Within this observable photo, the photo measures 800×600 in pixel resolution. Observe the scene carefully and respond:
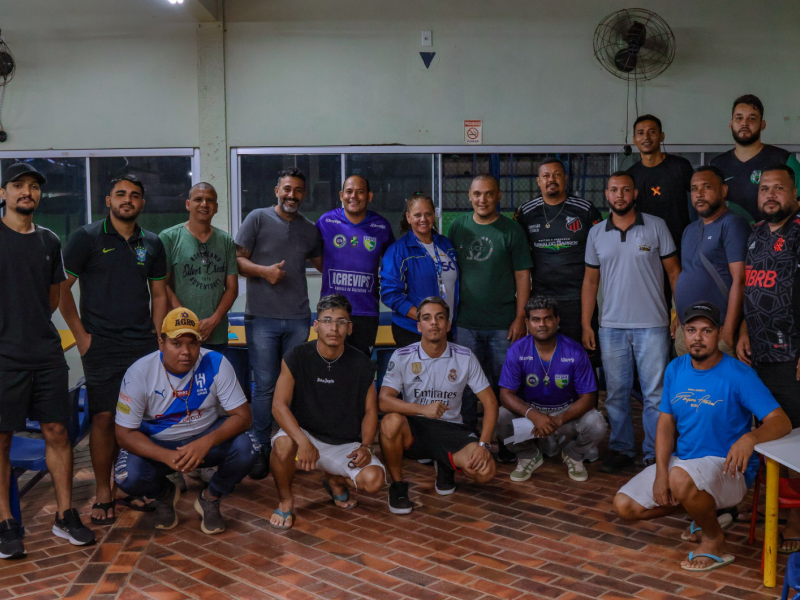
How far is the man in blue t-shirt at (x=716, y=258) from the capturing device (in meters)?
3.97

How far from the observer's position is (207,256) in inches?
173

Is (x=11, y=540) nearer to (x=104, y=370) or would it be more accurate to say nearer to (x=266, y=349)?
(x=104, y=370)

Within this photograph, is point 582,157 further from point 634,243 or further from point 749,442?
point 749,442

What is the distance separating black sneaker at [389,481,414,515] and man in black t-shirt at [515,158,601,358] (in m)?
1.50

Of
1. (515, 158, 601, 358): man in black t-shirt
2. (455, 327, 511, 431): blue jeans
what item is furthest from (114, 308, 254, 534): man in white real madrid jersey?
(515, 158, 601, 358): man in black t-shirt

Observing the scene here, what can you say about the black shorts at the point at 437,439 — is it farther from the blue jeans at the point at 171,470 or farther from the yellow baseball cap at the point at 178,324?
the yellow baseball cap at the point at 178,324

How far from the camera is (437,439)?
4191 mm

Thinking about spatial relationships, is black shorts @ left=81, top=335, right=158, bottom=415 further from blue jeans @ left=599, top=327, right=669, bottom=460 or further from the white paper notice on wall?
the white paper notice on wall

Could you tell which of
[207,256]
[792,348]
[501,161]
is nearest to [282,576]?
[207,256]

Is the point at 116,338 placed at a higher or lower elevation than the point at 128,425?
higher

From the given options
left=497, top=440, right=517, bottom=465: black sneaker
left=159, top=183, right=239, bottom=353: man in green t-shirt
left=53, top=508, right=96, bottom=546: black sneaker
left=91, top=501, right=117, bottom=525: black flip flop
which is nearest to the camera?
left=53, top=508, right=96, bottom=546: black sneaker

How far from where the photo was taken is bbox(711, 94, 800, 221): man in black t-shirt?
4.43 meters

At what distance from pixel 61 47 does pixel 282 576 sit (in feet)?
19.5

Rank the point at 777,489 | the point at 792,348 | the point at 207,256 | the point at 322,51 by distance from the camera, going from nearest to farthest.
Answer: the point at 777,489
the point at 792,348
the point at 207,256
the point at 322,51
